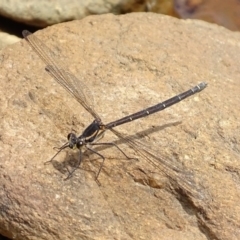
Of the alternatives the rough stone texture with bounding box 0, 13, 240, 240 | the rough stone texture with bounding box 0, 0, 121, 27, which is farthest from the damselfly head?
the rough stone texture with bounding box 0, 0, 121, 27

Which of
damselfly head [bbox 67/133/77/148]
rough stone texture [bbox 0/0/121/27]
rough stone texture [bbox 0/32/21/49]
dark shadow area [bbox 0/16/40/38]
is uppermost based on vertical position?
rough stone texture [bbox 0/0/121/27]

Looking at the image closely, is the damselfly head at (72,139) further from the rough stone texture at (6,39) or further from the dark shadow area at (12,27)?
the dark shadow area at (12,27)

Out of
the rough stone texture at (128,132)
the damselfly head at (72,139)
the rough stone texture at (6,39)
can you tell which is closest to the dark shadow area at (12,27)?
the rough stone texture at (6,39)

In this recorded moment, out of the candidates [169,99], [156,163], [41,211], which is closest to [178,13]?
[169,99]

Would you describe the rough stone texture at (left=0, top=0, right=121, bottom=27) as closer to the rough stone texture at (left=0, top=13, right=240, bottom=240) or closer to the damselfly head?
the rough stone texture at (left=0, top=13, right=240, bottom=240)

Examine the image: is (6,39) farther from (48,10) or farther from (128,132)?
(128,132)

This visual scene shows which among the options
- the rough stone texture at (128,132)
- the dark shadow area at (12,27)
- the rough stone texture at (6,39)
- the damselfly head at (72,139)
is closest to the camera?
the rough stone texture at (128,132)
